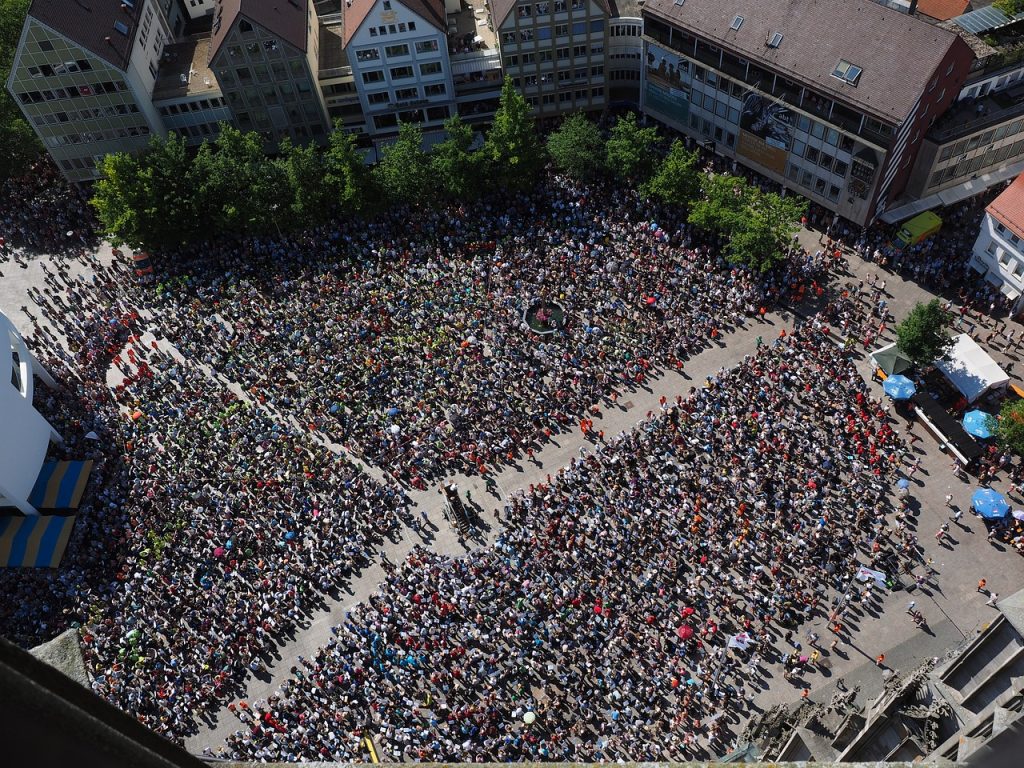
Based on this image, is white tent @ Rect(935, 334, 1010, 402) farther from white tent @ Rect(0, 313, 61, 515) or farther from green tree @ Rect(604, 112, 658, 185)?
white tent @ Rect(0, 313, 61, 515)

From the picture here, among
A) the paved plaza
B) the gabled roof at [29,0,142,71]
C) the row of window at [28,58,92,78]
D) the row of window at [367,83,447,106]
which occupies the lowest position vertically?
the paved plaza

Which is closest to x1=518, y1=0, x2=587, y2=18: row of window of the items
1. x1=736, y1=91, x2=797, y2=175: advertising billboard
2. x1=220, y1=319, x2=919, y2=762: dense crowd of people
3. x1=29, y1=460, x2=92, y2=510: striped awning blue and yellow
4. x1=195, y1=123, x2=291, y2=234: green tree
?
x1=736, y1=91, x2=797, y2=175: advertising billboard

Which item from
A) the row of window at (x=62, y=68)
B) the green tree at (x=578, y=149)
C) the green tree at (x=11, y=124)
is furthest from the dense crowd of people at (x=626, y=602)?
the green tree at (x=11, y=124)

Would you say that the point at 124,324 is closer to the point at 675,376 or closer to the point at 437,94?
the point at 437,94

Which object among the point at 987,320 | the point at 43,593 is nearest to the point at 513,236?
the point at 987,320

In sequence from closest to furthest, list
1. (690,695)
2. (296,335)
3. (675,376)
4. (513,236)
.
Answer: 1. (690,695)
2. (675,376)
3. (296,335)
4. (513,236)
